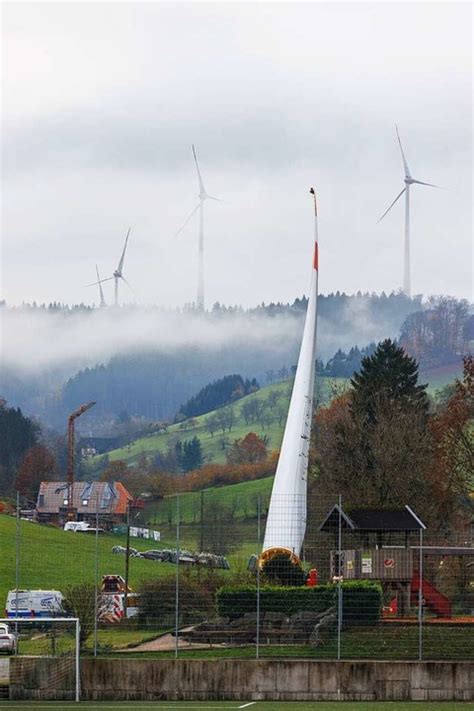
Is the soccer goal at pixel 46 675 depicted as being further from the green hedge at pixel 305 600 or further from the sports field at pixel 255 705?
the green hedge at pixel 305 600

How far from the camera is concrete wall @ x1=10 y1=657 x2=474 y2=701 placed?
34781 mm

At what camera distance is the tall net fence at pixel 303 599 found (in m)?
37.6

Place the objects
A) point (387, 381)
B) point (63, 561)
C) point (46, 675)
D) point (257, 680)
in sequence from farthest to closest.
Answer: point (387, 381) < point (63, 561) < point (46, 675) < point (257, 680)

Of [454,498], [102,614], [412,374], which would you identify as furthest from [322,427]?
[102,614]

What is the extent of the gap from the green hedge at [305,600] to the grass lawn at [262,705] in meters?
4.75

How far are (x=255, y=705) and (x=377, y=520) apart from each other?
1545cm

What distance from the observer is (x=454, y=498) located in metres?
89.1

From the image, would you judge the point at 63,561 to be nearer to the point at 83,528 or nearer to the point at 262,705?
the point at 83,528

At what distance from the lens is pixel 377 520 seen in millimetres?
48125

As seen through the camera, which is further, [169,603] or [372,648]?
[169,603]

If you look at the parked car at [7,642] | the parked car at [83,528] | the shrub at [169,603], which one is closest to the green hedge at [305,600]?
the shrub at [169,603]

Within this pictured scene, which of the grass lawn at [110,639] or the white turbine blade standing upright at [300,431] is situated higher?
the white turbine blade standing upright at [300,431]

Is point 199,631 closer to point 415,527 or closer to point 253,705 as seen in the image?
point 253,705

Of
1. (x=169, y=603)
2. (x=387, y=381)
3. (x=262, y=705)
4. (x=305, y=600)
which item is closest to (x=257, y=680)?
(x=262, y=705)
